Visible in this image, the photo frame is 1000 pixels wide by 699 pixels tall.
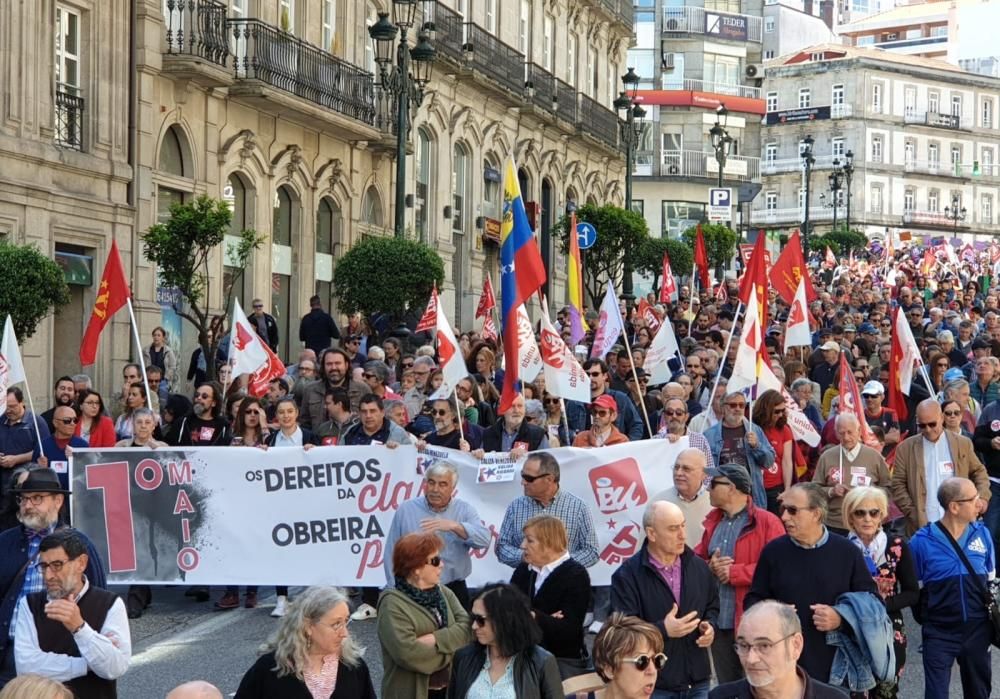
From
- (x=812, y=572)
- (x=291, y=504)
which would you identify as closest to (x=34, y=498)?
(x=812, y=572)

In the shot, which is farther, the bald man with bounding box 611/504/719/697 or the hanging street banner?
the hanging street banner

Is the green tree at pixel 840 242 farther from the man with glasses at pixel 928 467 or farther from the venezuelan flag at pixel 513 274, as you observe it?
the man with glasses at pixel 928 467

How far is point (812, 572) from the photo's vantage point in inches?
297

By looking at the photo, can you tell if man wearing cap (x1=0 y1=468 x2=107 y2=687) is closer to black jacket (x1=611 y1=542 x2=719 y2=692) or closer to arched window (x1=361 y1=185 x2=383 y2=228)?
black jacket (x1=611 y1=542 x2=719 y2=692)

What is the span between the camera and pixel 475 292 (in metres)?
39.4

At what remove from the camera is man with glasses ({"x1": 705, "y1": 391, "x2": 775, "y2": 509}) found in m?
11.7

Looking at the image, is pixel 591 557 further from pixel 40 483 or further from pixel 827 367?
pixel 827 367

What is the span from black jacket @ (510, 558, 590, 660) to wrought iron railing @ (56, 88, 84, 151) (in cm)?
1681

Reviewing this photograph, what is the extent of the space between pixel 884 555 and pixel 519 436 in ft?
16.0

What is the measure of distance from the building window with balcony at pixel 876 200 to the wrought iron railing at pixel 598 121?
50625 millimetres

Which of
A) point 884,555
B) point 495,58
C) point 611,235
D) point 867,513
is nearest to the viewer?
point 867,513

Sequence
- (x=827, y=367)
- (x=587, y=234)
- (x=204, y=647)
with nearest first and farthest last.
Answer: (x=204, y=647) → (x=827, y=367) → (x=587, y=234)

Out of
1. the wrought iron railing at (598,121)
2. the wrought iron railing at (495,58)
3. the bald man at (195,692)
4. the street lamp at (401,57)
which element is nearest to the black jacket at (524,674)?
the bald man at (195,692)

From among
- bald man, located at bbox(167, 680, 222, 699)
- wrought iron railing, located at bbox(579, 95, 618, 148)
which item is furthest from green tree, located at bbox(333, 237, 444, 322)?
wrought iron railing, located at bbox(579, 95, 618, 148)
